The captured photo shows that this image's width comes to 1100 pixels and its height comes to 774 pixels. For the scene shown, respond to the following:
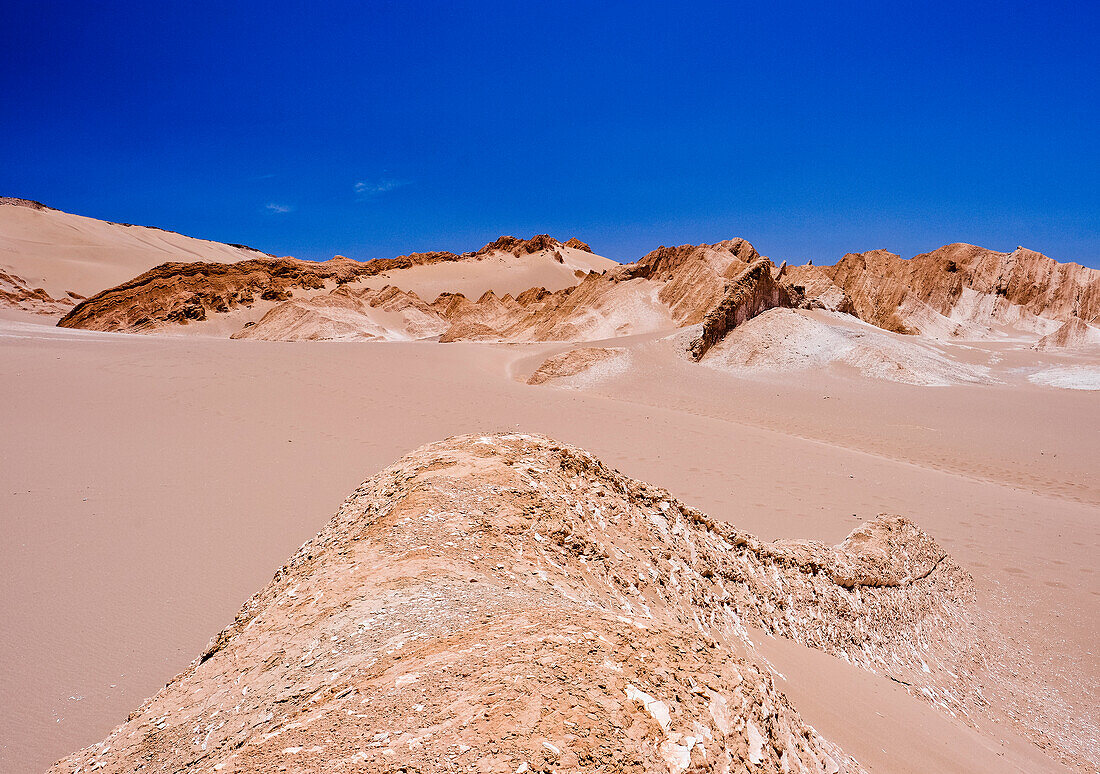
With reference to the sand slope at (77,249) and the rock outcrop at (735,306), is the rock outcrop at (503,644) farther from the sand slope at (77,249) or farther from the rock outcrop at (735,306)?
the sand slope at (77,249)

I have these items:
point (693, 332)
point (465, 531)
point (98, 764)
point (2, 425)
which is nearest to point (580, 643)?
point (465, 531)

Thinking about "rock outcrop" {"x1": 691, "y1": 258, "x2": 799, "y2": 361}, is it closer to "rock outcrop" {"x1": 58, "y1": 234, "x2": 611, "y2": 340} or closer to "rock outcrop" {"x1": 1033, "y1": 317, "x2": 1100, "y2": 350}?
"rock outcrop" {"x1": 1033, "y1": 317, "x2": 1100, "y2": 350}

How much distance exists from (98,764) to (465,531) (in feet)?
4.89

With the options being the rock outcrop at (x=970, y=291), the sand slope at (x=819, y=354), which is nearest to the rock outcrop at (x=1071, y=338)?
the rock outcrop at (x=970, y=291)

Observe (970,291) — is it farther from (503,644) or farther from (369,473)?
(503,644)

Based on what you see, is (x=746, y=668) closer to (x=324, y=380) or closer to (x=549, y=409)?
(x=549, y=409)

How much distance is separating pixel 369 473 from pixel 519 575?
5414 millimetres

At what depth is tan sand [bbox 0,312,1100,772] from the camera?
3158 millimetres

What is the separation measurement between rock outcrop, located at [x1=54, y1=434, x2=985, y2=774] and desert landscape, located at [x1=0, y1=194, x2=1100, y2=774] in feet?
0.04

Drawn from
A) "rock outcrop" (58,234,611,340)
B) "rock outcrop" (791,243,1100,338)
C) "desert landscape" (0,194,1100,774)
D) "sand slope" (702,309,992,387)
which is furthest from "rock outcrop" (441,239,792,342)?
"desert landscape" (0,194,1100,774)

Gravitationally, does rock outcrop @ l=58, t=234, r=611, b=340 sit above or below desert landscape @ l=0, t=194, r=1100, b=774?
above

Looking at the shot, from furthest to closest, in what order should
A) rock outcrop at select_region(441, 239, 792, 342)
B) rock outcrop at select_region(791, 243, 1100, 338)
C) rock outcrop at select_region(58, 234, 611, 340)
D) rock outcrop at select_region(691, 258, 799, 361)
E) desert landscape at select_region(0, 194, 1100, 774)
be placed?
1. rock outcrop at select_region(791, 243, 1100, 338)
2. rock outcrop at select_region(58, 234, 611, 340)
3. rock outcrop at select_region(441, 239, 792, 342)
4. rock outcrop at select_region(691, 258, 799, 361)
5. desert landscape at select_region(0, 194, 1100, 774)

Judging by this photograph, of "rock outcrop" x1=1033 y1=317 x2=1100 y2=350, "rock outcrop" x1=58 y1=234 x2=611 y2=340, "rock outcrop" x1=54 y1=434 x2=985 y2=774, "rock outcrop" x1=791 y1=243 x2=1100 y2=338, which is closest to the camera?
"rock outcrop" x1=54 y1=434 x2=985 y2=774

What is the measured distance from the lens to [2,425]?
25.6 ft
